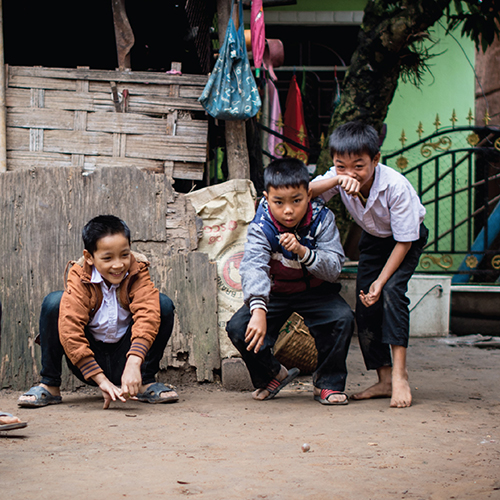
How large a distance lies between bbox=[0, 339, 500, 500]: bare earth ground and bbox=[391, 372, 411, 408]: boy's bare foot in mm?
69

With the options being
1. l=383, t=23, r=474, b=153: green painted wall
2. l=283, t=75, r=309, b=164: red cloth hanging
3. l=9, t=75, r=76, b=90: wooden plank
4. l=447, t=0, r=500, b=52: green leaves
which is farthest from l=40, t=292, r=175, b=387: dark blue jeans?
l=383, t=23, r=474, b=153: green painted wall

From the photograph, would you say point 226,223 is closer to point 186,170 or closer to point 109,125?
point 186,170

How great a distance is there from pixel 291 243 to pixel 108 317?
1.04 metres

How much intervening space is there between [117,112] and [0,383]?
187cm

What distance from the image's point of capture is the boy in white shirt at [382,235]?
2957 millimetres

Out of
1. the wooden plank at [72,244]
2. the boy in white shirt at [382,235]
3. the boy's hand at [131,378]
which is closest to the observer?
the boy's hand at [131,378]

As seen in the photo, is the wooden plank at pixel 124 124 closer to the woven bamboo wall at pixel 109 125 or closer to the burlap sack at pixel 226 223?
the woven bamboo wall at pixel 109 125

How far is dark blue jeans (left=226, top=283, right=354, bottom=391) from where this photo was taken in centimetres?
304

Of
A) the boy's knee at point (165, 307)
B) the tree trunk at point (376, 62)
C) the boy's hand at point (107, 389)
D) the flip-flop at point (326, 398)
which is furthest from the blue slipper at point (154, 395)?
the tree trunk at point (376, 62)

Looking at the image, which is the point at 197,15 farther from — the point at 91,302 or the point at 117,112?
the point at 91,302

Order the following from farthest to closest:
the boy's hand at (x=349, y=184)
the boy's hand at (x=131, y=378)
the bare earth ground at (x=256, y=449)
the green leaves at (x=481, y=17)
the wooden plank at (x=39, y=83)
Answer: the green leaves at (x=481, y=17)
the wooden plank at (x=39, y=83)
the boy's hand at (x=349, y=184)
the boy's hand at (x=131, y=378)
the bare earth ground at (x=256, y=449)

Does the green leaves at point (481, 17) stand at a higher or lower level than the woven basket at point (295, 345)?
higher

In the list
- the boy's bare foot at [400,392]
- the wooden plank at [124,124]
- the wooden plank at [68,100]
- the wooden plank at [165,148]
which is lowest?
the boy's bare foot at [400,392]

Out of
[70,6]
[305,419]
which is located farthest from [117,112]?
[305,419]
